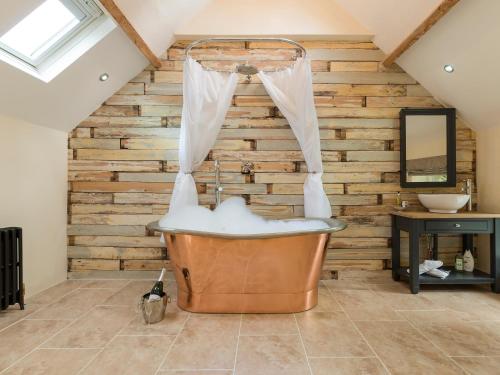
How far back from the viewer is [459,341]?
6.45 feet

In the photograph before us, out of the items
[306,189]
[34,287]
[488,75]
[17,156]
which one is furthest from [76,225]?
[488,75]

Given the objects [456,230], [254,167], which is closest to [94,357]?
[254,167]

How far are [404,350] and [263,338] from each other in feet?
2.62

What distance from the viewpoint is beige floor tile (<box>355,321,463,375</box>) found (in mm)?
1679

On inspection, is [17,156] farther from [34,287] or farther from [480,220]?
[480,220]

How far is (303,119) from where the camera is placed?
2.93m

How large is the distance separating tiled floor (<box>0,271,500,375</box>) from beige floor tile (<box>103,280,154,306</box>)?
17 mm

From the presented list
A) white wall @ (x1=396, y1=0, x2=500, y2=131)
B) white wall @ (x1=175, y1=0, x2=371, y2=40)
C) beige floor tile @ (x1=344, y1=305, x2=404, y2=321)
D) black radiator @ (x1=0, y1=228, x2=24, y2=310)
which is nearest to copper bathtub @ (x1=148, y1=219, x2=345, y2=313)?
beige floor tile @ (x1=344, y1=305, x2=404, y2=321)

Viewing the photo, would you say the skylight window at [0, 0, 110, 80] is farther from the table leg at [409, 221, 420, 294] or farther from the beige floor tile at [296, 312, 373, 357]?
the table leg at [409, 221, 420, 294]

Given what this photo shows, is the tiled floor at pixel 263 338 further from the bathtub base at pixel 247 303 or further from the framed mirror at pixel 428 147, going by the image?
the framed mirror at pixel 428 147

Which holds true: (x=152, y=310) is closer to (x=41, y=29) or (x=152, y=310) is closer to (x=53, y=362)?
(x=53, y=362)

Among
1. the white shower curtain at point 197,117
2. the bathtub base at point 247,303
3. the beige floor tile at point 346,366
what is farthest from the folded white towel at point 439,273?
the white shower curtain at point 197,117

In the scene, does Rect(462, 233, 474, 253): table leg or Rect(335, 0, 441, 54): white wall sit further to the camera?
Rect(462, 233, 474, 253): table leg

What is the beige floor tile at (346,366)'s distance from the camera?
1.65 meters
